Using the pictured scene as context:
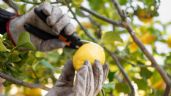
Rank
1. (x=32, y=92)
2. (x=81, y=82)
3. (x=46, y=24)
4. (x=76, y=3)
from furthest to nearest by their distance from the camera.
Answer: (x=32, y=92) → (x=76, y=3) → (x=46, y=24) → (x=81, y=82)

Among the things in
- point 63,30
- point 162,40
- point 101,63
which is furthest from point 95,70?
point 162,40

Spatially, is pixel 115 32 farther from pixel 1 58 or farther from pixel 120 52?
pixel 1 58

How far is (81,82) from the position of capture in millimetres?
1198

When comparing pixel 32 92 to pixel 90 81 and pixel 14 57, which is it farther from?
pixel 90 81

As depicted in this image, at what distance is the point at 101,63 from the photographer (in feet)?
4.39

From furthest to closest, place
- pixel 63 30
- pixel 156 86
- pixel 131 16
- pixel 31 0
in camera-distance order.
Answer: pixel 156 86 < pixel 131 16 < pixel 31 0 < pixel 63 30

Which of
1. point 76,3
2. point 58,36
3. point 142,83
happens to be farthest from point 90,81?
point 142,83

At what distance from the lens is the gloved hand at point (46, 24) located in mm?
1355

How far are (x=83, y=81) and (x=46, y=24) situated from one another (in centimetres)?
31

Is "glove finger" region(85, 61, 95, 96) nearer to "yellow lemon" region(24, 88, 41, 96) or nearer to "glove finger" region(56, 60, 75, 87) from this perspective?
"glove finger" region(56, 60, 75, 87)

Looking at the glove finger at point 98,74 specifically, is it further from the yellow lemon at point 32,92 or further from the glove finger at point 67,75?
the yellow lemon at point 32,92

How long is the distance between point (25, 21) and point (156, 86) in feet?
2.91

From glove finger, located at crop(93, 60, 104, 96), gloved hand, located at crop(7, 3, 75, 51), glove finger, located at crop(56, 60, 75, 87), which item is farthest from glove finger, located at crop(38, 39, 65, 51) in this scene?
glove finger, located at crop(93, 60, 104, 96)

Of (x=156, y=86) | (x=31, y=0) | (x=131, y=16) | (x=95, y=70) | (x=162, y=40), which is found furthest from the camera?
(x=162, y=40)
